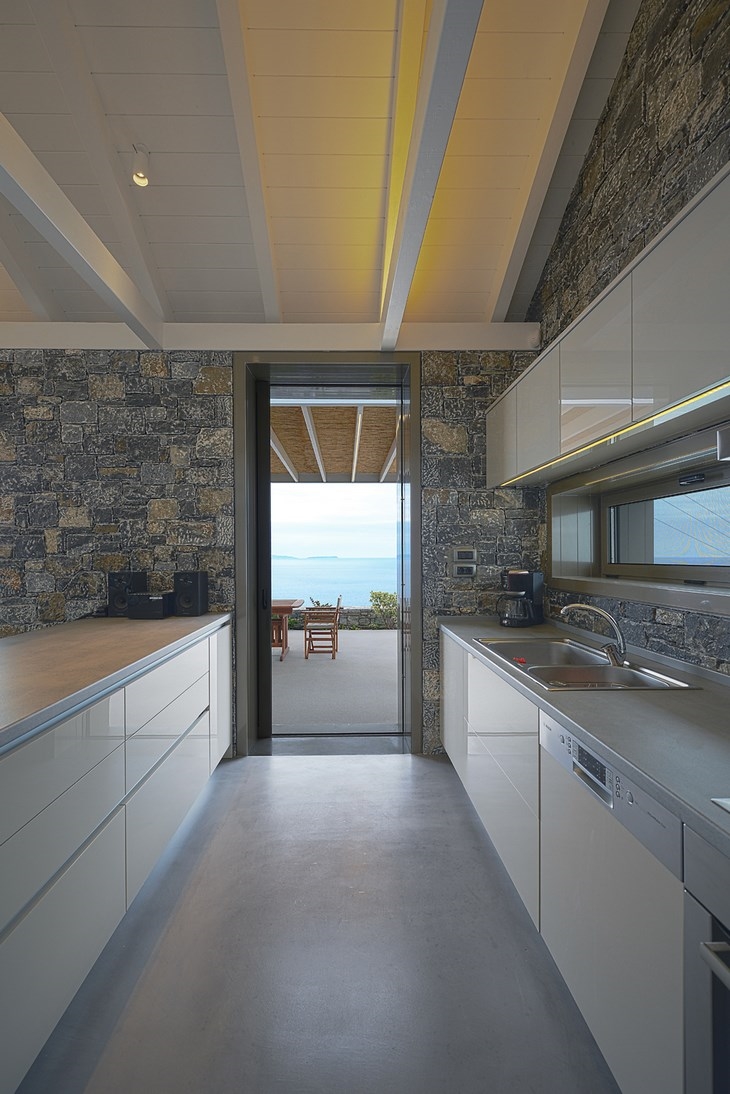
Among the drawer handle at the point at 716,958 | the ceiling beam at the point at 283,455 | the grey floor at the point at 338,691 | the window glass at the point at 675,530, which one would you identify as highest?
the ceiling beam at the point at 283,455

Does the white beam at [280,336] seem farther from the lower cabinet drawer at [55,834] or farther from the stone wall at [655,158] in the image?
the lower cabinet drawer at [55,834]

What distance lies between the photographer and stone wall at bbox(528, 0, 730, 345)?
6.20 feet

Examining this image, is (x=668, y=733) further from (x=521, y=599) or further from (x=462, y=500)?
(x=462, y=500)

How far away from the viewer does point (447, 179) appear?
3049 mm

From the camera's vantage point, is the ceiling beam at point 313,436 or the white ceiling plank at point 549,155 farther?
the ceiling beam at point 313,436

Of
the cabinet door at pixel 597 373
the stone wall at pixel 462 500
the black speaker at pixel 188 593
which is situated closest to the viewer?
the cabinet door at pixel 597 373

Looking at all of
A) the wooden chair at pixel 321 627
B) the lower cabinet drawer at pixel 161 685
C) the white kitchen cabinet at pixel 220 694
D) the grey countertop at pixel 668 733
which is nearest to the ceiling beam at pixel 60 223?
the lower cabinet drawer at pixel 161 685

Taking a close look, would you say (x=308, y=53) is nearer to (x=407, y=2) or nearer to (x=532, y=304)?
(x=407, y=2)

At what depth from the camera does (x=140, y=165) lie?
9.29ft

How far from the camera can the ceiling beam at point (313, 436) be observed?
20.2 feet

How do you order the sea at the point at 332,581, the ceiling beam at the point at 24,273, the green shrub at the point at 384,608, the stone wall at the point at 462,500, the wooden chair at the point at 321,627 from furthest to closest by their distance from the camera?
the green shrub at the point at 384,608
the wooden chair at the point at 321,627
the sea at the point at 332,581
the stone wall at the point at 462,500
the ceiling beam at the point at 24,273

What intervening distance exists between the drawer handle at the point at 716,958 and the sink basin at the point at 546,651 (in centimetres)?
159

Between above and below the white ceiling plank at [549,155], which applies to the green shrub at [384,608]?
below

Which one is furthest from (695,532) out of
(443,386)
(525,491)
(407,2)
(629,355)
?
(407,2)
